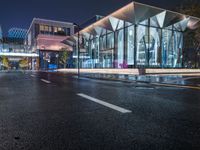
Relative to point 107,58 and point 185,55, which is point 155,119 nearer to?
point 107,58

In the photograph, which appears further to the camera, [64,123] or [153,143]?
[64,123]

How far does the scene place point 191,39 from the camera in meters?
41.8

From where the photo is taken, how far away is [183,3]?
4088 centimetres

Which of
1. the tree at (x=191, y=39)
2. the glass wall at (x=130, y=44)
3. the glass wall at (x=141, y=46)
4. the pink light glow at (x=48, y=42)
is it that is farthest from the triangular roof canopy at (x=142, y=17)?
the pink light glow at (x=48, y=42)

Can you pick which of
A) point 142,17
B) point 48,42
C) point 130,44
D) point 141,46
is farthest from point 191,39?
point 48,42

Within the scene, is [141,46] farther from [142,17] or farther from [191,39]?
[191,39]

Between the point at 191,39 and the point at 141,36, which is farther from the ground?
the point at 191,39

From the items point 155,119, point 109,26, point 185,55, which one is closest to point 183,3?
point 185,55

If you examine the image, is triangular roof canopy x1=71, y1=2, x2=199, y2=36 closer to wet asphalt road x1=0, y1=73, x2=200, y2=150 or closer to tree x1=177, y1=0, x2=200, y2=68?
tree x1=177, y1=0, x2=200, y2=68

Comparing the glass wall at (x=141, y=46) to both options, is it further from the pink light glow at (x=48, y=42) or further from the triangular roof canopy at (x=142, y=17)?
the pink light glow at (x=48, y=42)

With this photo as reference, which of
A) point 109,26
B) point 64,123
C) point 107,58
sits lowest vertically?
point 64,123

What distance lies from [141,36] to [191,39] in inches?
596

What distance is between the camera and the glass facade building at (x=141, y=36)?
106 ft

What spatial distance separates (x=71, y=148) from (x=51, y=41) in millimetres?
93161
